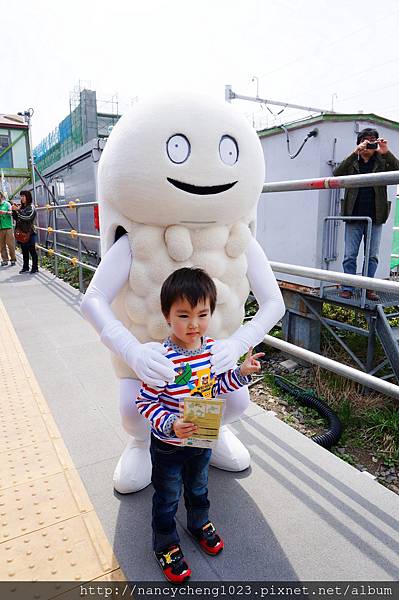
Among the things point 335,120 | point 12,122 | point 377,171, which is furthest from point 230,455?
point 12,122

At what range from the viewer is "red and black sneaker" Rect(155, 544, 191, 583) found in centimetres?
133

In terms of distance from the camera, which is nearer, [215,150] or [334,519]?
[215,150]

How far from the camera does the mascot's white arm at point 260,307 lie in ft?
5.15

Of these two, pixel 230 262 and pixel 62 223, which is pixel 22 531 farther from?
pixel 62 223

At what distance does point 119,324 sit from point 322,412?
7.52 feet

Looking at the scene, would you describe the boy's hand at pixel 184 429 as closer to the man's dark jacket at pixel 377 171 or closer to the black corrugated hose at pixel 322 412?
the black corrugated hose at pixel 322 412

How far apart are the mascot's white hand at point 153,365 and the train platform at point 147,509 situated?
59 centimetres

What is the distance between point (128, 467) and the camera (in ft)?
5.71

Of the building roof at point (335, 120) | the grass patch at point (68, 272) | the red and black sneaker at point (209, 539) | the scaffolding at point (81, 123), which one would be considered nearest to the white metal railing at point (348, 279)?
the red and black sneaker at point (209, 539)

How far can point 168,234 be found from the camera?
5.15ft

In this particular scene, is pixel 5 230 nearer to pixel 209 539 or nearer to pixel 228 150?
pixel 228 150

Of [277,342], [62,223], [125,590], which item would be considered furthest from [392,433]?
[62,223]

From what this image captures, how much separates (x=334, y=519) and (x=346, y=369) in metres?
0.59

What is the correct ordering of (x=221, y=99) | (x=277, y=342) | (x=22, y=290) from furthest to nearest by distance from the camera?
(x=22, y=290), (x=277, y=342), (x=221, y=99)
